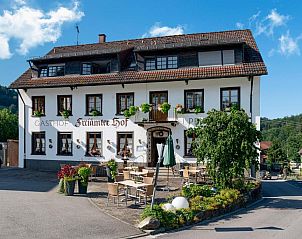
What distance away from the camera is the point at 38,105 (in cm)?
2620

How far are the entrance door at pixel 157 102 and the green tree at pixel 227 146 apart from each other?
23.7 feet

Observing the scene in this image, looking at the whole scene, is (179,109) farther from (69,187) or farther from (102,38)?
(102,38)

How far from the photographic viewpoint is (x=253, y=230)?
1075 cm

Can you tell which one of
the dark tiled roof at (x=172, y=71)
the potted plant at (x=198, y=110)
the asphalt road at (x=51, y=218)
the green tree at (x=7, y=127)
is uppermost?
the dark tiled roof at (x=172, y=71)

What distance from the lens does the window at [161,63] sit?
23.7 meters

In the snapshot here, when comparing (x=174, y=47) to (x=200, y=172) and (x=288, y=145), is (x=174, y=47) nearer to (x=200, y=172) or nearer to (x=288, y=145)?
(x=200, y=172)

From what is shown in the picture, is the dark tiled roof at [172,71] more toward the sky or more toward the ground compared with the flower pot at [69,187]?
more toward the sky

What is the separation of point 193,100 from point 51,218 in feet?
44.6

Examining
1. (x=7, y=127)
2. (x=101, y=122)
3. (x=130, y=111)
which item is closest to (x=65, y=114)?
(x=101, y=122)

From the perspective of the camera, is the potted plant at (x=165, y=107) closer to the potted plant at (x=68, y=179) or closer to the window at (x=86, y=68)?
the window at (x=86, y=68)

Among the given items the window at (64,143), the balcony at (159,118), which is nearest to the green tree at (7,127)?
the window at (64,143)

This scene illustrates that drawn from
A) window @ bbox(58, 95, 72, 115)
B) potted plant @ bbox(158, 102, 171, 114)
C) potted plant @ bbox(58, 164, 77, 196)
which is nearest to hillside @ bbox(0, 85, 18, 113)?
window @ bbox(58, 95, 72, 115)

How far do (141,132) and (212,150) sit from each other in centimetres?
909

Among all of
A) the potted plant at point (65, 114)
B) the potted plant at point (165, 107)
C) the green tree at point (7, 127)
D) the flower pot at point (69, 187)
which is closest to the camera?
the flower pot at point (69, 187)
